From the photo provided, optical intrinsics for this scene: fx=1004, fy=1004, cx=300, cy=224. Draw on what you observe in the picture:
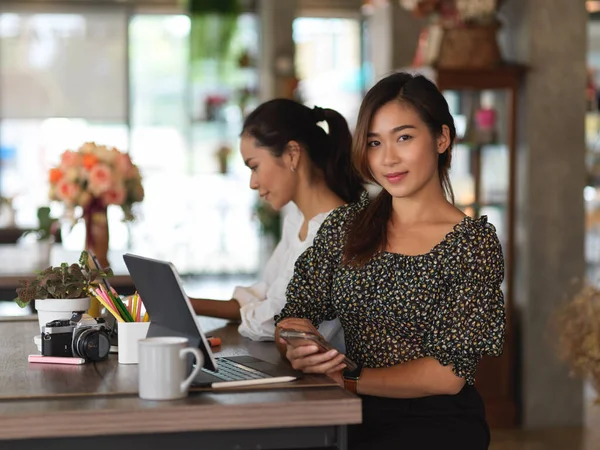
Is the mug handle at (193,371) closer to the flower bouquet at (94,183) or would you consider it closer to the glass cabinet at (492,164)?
the flower bouquet at (94,183)

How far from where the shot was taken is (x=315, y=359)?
216 cm

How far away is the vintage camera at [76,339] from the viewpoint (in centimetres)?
226

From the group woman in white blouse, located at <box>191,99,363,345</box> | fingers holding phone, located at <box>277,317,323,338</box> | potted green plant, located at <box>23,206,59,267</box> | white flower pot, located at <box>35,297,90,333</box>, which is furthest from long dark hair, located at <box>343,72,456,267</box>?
potted green plant, located at <box>23,206,59,267</box>

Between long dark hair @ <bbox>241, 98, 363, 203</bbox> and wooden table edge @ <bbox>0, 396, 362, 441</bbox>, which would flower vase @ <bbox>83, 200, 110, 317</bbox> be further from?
wooden table edge @ <bbox>0, 396, 362, 441</bbox>

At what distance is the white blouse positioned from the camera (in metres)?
2.70

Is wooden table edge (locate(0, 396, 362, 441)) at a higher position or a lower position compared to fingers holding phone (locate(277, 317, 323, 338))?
lower

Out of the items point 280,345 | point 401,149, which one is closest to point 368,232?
point 401,149

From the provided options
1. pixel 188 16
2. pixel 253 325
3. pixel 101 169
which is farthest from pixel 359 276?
pixel 188 16

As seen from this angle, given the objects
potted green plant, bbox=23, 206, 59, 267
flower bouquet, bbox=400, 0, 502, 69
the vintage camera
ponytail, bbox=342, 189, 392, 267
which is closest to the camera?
the vintage camera

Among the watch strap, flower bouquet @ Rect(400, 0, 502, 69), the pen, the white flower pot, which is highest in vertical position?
flower bouquet @ Rect(400, 0, 502, 69)

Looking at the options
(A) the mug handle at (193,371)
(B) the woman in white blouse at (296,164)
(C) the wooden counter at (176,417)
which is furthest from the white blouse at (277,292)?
(A) the mug handle at (193,371)

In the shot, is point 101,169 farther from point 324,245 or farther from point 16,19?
point 16,19

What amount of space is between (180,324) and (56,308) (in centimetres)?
57

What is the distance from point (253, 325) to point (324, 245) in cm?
31
